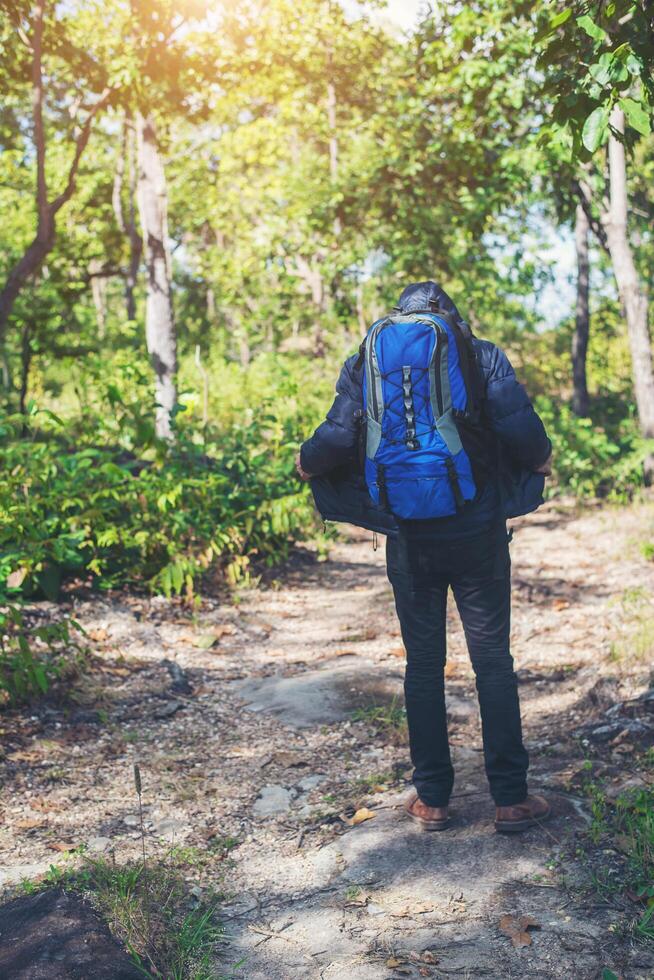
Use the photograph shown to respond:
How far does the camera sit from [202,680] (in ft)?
Result: 18.5

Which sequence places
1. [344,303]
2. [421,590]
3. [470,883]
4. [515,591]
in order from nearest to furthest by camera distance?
1. [470,883]
2. [421,590]
3. [515,591]
4. [344,303]

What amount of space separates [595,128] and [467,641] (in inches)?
70.9

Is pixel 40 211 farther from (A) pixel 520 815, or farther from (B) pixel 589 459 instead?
(A) pixel 520 815

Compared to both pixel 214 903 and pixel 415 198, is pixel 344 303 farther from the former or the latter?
pixel 214 903

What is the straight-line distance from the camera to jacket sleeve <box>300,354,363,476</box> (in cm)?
339

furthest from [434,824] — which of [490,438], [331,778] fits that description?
[490,438]

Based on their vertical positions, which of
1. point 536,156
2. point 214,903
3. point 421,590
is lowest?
point 214,903

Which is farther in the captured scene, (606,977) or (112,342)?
(112,342)

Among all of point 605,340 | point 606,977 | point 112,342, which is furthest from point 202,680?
point 112,342

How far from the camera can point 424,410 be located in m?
3.16

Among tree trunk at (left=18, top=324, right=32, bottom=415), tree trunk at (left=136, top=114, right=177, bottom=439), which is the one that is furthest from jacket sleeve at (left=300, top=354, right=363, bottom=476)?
tree trunk at (left=18, top=324, right=32, bottom=415)

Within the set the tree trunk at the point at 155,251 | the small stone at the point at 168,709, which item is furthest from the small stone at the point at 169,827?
the tree trunk at the point at 155,251

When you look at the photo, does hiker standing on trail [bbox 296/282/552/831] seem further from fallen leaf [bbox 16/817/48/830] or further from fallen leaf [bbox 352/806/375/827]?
fallen leaf [bbox 16/817/48/830]

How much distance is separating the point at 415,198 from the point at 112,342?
8.06m
